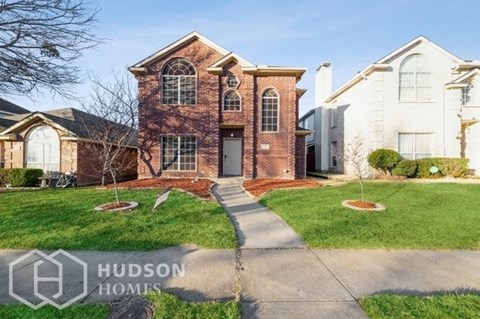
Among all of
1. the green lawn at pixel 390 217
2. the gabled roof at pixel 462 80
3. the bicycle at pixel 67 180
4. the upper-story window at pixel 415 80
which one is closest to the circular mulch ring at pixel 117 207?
the green lawn at pixel 390 217

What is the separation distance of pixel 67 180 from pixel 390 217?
609 inches

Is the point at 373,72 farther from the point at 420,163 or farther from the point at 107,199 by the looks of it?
the point at 107,199

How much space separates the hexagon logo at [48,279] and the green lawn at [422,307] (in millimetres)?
3449

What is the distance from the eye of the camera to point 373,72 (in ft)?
51.8

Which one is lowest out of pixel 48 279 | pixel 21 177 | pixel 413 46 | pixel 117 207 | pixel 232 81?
pixel 48 279

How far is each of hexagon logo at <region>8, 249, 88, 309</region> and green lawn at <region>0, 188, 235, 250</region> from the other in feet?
1.67

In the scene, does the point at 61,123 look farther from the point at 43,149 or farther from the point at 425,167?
the point at 425,167

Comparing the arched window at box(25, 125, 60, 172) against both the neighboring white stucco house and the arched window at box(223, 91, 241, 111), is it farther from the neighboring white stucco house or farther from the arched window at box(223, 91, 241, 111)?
the neighboring white stucco house

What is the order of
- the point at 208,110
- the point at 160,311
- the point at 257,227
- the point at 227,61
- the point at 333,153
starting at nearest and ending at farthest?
the point at 160,311
the point at 257,227
the point at 227,61
the point at 208,110
the point at 333,153

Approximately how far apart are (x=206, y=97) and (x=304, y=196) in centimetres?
923

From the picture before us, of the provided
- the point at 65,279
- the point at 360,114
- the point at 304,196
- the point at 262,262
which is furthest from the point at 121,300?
the point at 360,114

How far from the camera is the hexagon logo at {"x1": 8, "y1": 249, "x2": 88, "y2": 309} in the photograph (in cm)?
325

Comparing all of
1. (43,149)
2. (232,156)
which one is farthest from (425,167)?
(43,149)

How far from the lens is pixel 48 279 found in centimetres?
376
